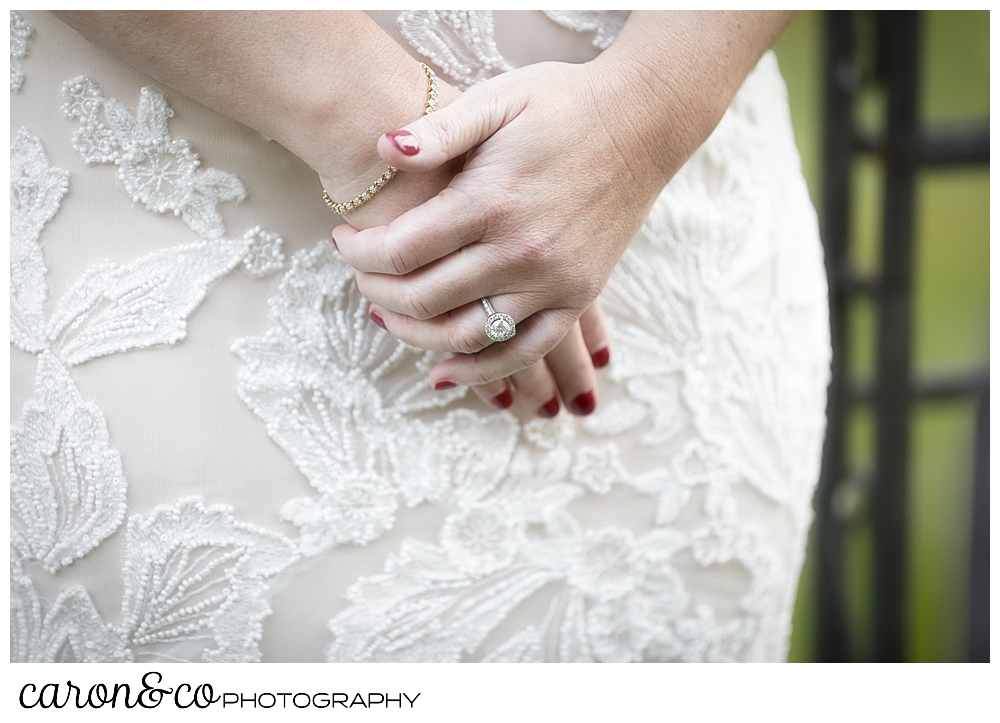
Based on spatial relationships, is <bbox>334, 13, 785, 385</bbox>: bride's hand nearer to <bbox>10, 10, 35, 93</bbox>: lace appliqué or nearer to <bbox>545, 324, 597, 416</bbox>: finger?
<bbox>545, 324, 597, 416</bbox>: finger

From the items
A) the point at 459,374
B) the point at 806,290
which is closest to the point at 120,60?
the point at 459,374

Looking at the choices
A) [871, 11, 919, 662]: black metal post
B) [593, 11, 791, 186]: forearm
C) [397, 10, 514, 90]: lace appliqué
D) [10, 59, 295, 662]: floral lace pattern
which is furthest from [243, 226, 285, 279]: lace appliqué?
[871, 11, 919, 662]: black metal post

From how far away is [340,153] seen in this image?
0.57 m

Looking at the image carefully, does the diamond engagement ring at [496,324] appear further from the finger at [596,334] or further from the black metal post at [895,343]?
the black metal post at [895,343]

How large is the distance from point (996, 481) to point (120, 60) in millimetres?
1113

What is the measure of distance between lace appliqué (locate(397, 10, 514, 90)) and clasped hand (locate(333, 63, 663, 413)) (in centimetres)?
8

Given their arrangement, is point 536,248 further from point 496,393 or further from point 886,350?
point 886,350

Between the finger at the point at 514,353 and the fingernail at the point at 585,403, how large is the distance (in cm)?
10

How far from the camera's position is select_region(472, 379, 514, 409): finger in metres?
0.69

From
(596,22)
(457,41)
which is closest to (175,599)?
(457,41)

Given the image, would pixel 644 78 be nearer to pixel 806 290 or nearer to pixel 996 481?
pixel 806 290

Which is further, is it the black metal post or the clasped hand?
the black metal post

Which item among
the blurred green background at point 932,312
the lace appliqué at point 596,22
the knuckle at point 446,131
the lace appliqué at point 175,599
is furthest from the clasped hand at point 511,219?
the blurred green background at point 932,312

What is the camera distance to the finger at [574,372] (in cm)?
69
